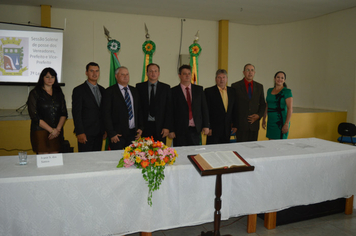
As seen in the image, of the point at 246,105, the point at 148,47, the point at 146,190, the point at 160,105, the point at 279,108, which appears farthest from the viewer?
the point at 148,47

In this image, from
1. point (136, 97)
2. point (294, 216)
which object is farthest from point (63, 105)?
point (294, 216)

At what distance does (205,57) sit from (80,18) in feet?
11.1

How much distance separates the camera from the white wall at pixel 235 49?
22.2ft

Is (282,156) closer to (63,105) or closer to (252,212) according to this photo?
(252,212)

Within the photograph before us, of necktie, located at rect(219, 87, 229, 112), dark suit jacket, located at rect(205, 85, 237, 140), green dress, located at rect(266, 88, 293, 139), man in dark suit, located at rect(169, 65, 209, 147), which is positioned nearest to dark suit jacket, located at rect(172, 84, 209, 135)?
man in dark suit, located at rect(169, 65, 209, 147)

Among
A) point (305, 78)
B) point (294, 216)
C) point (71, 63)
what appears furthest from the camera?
point (305, 78)

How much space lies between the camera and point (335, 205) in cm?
292

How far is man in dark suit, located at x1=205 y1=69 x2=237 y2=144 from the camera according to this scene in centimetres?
368

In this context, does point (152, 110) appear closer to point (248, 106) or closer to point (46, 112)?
point (46, 112)

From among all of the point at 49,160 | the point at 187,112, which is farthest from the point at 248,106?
the point at 49,160

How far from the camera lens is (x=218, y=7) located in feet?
22.4

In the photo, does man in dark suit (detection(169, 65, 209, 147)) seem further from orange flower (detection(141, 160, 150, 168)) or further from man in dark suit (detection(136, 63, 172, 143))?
orange flower (detection(141, 160, 150, 168))

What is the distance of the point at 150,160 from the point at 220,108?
6.25 feet

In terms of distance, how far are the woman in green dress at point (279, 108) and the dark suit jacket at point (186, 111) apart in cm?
106
